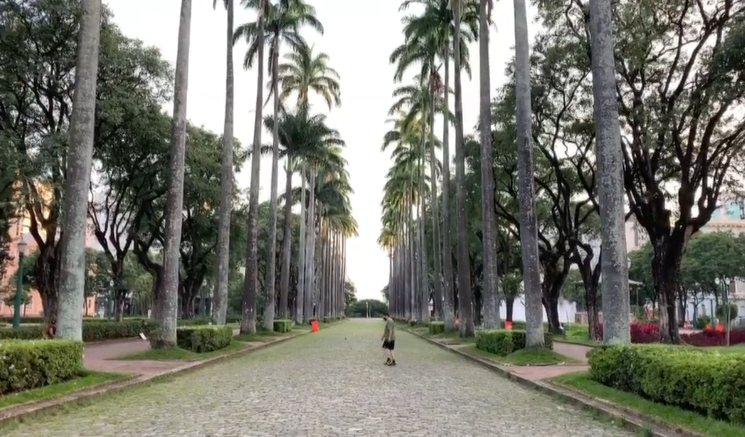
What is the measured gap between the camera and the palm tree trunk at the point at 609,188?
43.4 feet

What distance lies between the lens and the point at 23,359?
35.1ft

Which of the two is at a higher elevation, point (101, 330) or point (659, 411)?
point (101, 330)

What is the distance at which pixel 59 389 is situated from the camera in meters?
11.2

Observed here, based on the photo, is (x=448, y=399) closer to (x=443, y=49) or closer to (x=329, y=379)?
(x=329, y=379)

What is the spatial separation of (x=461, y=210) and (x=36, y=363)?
21224mm

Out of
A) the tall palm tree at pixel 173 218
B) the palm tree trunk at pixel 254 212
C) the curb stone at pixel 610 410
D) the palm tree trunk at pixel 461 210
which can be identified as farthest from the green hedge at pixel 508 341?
the palm tree trunk at pixel 254 212

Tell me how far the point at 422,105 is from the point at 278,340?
20.3 meters

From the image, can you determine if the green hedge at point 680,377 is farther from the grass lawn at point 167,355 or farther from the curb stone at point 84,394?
the grass lawn at point 167,355

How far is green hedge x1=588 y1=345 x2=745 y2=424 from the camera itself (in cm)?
779

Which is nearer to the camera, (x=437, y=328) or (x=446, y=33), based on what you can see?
(x=446, y=33)

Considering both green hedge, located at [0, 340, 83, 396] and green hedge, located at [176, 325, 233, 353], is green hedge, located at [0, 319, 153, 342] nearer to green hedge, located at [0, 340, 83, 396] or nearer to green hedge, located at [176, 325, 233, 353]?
green hedge, located at [176, 325, 233, 353]

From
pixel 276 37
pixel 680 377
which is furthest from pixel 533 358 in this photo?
pixel 276 37

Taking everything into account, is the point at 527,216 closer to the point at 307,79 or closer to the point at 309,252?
the point at 307,79

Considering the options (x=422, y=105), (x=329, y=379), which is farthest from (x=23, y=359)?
(x=422, y=105)
